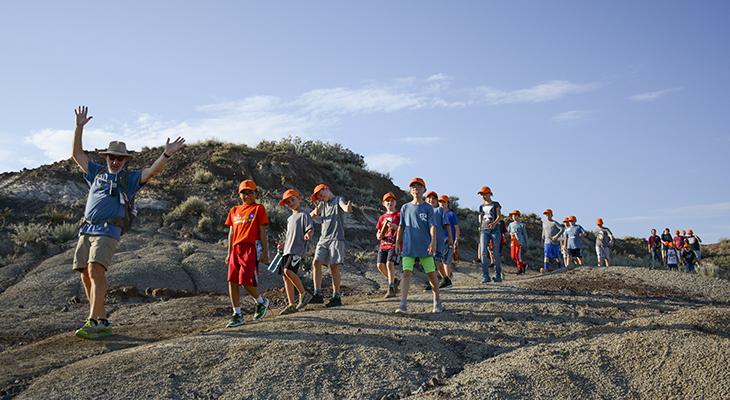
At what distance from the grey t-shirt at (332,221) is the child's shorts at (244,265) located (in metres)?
1.95

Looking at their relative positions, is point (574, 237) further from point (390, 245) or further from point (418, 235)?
point (418, 235)

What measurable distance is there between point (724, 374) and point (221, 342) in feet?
15.4

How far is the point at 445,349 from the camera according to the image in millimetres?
6938

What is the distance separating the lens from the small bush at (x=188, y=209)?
1889 cm

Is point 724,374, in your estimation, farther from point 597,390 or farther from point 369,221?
point 369,221

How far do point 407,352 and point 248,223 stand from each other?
2743 millimetres

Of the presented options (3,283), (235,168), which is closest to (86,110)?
(3,283)

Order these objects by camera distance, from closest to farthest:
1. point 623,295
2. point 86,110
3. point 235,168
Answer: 1. point 86,110
2. point 623,295
3. point 235,168

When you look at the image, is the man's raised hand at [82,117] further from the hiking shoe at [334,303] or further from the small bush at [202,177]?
the small bush at [202,177]

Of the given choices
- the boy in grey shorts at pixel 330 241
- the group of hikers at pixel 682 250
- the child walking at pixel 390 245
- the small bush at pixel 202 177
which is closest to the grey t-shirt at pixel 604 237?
the group of hikers at pixel 682 250

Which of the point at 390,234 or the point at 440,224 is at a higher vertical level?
the point at 440,224

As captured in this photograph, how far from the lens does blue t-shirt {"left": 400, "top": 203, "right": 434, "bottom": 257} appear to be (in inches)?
350

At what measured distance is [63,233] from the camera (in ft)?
53.2

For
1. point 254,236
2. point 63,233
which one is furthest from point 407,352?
point 63,233
